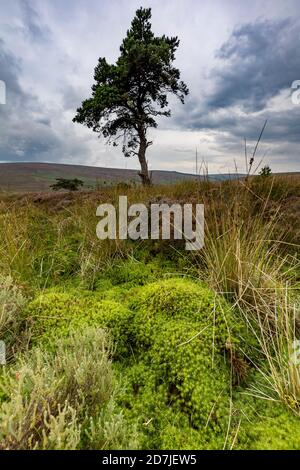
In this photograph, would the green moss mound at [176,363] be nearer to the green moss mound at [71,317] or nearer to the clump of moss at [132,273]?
the green moss mound at [71,317]

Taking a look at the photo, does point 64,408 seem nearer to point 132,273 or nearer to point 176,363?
point 176,363

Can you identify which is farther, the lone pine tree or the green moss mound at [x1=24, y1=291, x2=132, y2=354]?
the lone pine tree

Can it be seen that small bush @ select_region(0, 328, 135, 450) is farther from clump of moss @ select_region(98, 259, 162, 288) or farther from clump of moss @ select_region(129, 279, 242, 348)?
clump of moss @ select_region(98, 259, 162, 288)

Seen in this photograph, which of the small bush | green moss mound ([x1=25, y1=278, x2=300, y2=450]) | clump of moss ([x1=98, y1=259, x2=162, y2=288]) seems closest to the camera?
the small bush

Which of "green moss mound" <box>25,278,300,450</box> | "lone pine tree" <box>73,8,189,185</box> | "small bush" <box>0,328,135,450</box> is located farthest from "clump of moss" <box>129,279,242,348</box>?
"lone pine tree" <box>73,8,189,185</box>

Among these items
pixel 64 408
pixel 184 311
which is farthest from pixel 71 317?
pixel 64 408

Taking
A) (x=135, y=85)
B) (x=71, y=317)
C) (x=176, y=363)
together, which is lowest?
(x=176, y=363)

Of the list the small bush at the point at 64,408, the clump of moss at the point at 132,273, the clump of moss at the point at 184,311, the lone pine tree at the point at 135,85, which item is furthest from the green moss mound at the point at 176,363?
the lone pine tree at the point at 135,85


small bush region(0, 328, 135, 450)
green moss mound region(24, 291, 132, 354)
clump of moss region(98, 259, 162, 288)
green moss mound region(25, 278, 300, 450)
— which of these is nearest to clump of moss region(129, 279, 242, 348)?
green moss mound region(25, 278, 300, 450)

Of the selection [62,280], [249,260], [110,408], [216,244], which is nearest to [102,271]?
[62,280]

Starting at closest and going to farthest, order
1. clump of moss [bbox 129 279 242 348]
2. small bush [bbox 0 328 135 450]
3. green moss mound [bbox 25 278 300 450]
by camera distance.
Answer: small bush [bbox 0 328 135 450], green moss mound [bbox 25 278 300 450], clump of moss [bbox 129 279 242 348]

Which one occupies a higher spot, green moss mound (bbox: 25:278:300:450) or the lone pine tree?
the lone pine tree

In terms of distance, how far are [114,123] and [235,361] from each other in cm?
2046

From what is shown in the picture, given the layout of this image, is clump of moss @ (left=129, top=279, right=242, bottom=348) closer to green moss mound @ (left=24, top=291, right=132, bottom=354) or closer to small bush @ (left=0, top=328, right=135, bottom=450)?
green moss mound @ (left=24, top=291, right=132, bottom=354)
